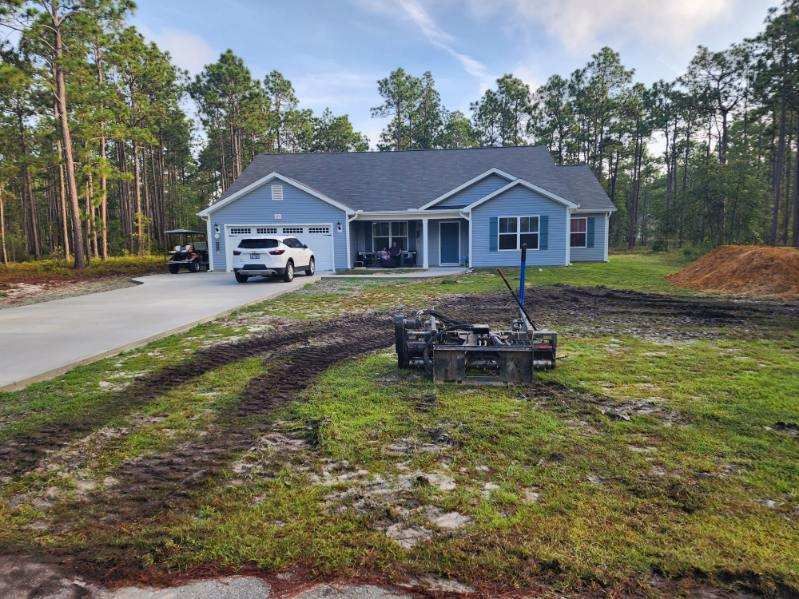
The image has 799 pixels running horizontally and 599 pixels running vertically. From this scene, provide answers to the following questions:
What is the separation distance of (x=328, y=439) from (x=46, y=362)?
460 centimetres

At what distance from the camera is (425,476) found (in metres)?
3.23

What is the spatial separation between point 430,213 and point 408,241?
239cm

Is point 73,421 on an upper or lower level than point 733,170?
lower

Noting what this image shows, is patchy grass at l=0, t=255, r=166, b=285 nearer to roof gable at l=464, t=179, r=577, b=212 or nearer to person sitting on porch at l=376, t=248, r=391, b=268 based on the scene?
person sitting on porch at l=376, t=248, r=391, b=268

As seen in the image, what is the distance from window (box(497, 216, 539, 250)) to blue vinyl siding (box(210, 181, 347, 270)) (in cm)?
709

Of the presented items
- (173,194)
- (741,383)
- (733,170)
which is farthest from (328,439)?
(173,194)

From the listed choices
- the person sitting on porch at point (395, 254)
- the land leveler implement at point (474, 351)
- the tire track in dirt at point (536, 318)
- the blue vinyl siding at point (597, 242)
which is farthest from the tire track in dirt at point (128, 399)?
the blue vinyl siding at point (597, 242)

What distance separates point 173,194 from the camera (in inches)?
1978

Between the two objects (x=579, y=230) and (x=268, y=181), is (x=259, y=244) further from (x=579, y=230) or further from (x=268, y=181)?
(x=579, y=230)

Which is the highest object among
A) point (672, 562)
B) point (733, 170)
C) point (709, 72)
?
point (709, 72)

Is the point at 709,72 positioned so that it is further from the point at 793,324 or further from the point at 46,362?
the point at 46,362

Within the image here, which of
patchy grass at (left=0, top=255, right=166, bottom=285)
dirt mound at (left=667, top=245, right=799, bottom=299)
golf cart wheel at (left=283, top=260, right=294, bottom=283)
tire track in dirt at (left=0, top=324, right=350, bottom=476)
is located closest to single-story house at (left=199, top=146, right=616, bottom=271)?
patchy grass at (left=0, top=255, right=166, bottom=285)

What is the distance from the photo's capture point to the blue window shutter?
830 inches

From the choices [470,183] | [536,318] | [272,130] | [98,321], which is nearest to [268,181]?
[470,183]
